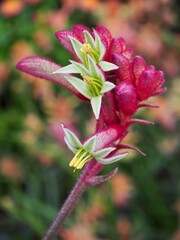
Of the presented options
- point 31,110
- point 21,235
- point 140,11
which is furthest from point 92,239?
point 140,11

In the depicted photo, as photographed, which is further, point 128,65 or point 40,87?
point 40,87

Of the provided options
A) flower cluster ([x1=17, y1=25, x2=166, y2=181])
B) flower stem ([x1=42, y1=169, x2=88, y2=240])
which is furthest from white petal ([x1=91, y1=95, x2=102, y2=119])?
flower stem ([x1=42, y1=169, x2=88, y2=240])

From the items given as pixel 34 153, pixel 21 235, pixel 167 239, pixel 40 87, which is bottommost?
pixel 167 239

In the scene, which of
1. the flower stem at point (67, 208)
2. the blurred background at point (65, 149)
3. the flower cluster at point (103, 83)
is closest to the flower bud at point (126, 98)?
the flower cluster at point (103, 83)

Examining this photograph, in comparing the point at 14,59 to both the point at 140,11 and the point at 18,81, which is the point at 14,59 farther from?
the point at 140,11

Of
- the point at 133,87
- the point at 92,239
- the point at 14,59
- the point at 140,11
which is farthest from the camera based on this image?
the point at 140,11

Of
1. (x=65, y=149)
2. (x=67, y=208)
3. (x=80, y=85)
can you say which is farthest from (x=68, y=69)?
(x=65, y=149)

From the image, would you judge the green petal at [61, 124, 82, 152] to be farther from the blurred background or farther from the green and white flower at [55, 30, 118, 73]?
the blurred background
